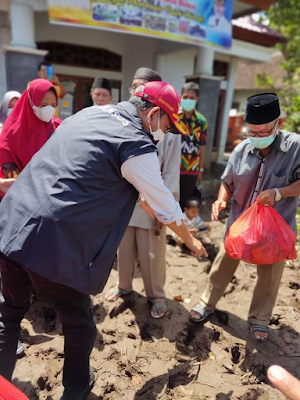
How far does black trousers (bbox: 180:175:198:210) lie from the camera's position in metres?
3.99

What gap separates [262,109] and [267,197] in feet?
1.91

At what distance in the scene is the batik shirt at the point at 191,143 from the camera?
386 centimetres

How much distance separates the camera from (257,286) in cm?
237

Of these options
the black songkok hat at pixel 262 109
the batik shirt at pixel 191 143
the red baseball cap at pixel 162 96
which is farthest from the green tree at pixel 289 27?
the red baseball cap at pixel 162 96

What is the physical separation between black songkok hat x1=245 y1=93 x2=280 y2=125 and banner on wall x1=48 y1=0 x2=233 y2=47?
4.04 meters

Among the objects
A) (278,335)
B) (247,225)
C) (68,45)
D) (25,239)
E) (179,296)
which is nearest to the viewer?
(25,239)

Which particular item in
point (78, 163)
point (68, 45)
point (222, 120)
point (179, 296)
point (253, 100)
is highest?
point (68, 45)

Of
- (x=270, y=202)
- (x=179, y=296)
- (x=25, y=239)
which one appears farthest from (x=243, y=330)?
(x=25, y=239)

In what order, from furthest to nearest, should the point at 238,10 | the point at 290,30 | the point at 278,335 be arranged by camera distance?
the point at 290,30, the point at 238,10, the point at 278,335

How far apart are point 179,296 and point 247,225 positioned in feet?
3.81

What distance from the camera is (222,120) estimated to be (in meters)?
9.20

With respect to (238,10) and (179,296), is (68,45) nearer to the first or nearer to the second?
(238,10)

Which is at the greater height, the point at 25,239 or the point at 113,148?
the point at 113,148

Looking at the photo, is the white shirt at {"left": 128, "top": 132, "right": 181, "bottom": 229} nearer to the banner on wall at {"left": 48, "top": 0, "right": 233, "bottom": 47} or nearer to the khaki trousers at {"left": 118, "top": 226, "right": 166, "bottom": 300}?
the khaki trousers at {"left": 118, "top": 226, "right": 166, "bottom": 300}
